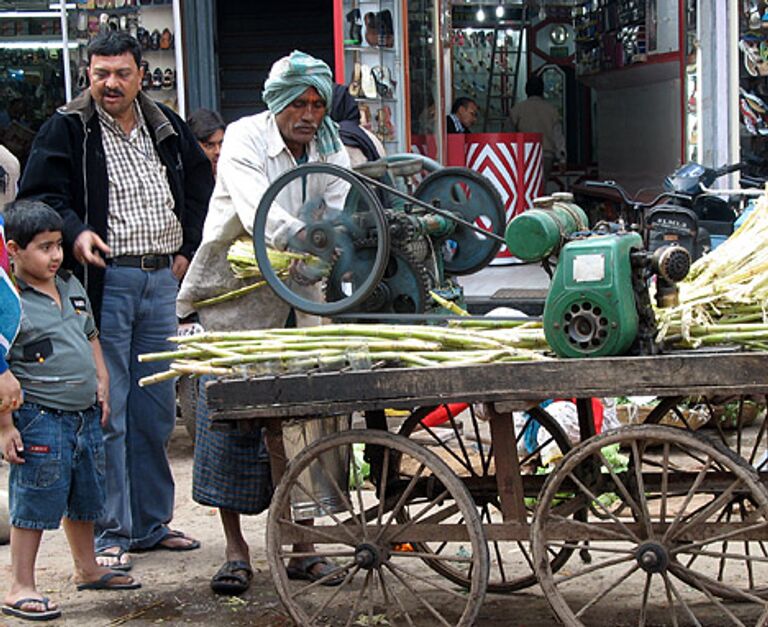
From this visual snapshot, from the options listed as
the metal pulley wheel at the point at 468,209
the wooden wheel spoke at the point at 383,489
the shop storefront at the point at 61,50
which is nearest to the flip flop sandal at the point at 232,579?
the wooden wheel spoke at the point at 383,489

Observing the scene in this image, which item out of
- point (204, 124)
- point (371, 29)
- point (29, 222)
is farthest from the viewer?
point (371, 29)

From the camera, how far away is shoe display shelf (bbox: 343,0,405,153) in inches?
401

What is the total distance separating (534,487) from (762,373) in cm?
113

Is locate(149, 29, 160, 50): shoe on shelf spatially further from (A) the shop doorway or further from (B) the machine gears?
(B) the machine gears

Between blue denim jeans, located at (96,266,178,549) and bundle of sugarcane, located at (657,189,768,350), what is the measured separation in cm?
218

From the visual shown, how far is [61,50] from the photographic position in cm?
1065

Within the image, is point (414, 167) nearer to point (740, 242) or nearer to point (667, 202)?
point (740, 242)

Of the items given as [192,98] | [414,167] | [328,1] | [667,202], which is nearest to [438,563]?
[414,167]

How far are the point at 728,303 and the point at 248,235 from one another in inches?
73.1

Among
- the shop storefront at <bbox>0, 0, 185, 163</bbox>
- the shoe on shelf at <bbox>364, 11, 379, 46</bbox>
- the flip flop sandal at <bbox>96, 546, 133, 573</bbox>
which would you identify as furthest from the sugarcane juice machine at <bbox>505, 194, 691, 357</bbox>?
the shop storefront at <bbox>0, 0, 185, 163</bbox>

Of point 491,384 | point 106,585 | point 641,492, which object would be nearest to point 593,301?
point 491,384

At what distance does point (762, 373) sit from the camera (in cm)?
379

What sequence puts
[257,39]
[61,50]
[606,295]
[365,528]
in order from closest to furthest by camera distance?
1. [606,295]
2. [365,528]
3. [61,50]
4. [257,39]

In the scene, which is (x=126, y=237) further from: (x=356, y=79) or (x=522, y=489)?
(x=356, y=79)
